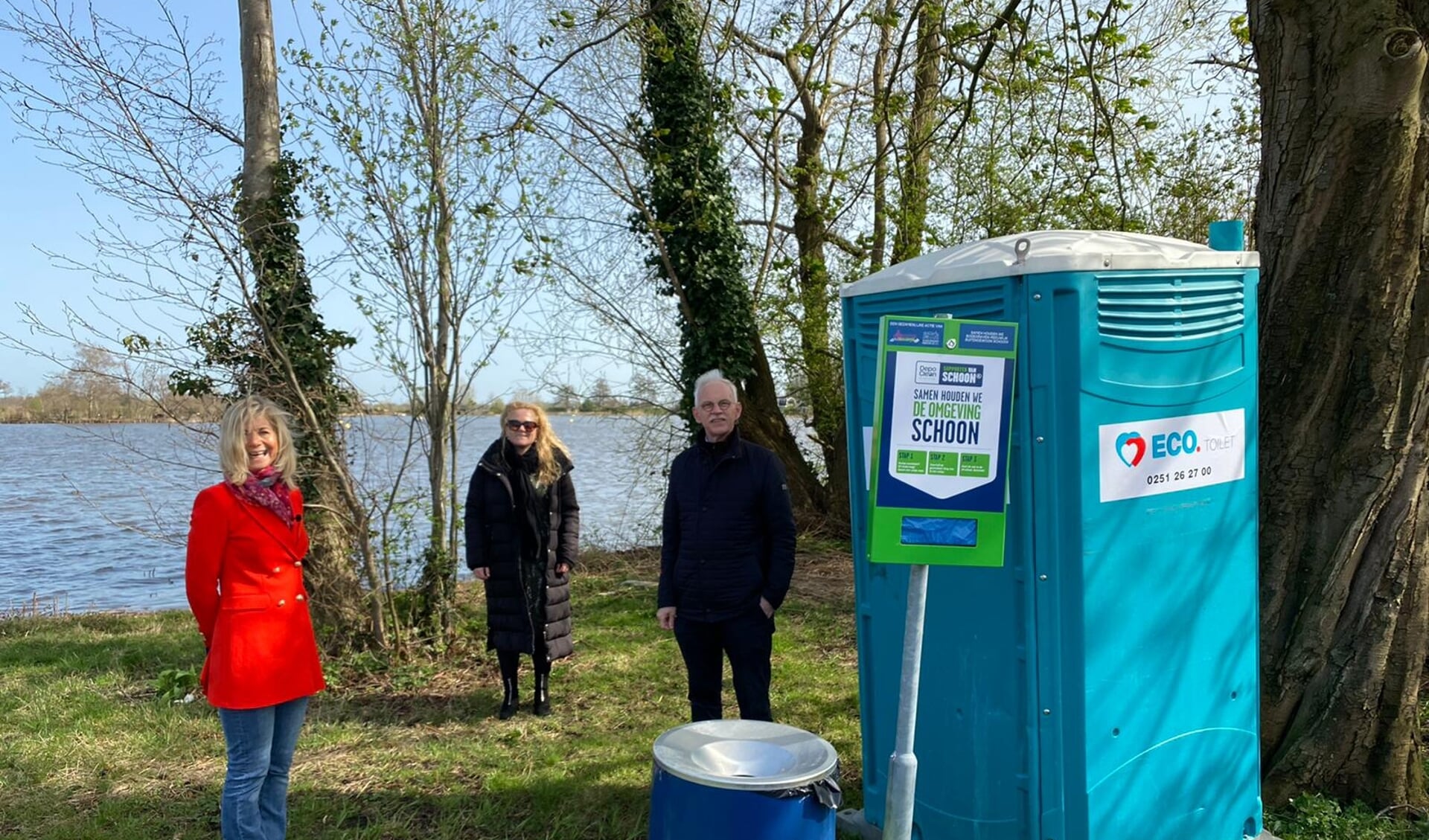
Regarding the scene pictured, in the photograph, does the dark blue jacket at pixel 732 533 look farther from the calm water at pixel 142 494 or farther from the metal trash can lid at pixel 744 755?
the calm water at pixel 142 494

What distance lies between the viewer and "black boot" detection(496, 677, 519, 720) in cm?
554


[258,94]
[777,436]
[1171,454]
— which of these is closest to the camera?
[1171,454]

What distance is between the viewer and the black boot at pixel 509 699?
5539 millimetres

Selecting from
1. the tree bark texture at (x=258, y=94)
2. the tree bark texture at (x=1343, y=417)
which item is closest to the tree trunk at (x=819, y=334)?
the tree bark texture at (x=258, y=94)

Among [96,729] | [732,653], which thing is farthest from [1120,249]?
[96,729]

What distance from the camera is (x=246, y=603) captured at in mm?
3338

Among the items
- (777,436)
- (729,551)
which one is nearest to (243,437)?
(729,551)

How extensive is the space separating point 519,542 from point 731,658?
1863 millimetres

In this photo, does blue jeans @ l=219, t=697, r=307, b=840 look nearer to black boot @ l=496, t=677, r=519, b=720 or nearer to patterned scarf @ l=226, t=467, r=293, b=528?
patterned scarf @ l=226, t=467, r=293, b=528

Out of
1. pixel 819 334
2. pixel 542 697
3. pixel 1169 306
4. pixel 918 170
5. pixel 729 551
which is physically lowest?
pixel 542 697

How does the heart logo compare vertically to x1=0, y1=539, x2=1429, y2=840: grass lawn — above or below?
above

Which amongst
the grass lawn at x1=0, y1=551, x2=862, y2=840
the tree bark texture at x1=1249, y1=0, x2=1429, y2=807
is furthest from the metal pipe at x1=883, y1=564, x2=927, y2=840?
the tree bark texture at x1=1249, y1=0, x2=1429, y2=807

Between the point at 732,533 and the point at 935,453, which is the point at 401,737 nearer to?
the point at 732,533

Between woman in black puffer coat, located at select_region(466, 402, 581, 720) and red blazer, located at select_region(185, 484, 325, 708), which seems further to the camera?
woman in black puffer coat, located at select_region(466, 402, 581, 720)
